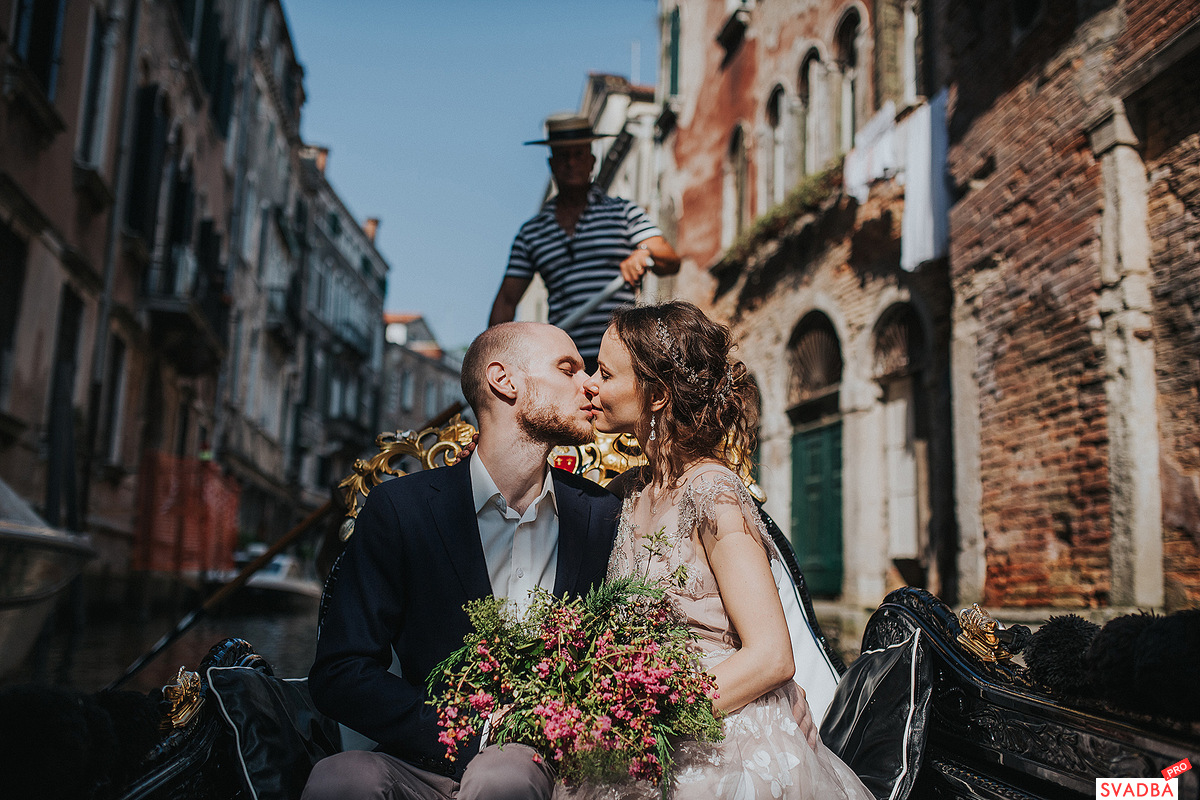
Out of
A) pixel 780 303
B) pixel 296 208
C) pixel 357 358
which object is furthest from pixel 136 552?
pixel 357 358

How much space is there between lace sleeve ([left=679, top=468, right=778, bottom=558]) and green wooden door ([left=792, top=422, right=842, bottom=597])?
8377mm

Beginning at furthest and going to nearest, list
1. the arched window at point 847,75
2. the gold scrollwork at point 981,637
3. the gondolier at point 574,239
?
the arched window at point 847,75 → the gondolier at point 574,239 → the gold scrollwork at point 981,637

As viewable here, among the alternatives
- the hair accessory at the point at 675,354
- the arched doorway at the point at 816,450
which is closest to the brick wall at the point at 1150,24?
the arched doorway at the point at 816,450

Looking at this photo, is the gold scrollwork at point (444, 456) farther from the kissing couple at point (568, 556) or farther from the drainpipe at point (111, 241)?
the drainpipe at point (111, 241)

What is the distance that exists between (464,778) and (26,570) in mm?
4441

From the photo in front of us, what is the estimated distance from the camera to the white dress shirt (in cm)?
203

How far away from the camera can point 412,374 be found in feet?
168

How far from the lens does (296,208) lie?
28.5 metres

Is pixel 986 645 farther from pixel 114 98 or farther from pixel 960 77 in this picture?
pixel 114 98

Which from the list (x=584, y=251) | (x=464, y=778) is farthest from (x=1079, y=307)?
(x=464, y=778)

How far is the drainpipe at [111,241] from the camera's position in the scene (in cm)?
1043

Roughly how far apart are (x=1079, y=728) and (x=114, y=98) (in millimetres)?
11779

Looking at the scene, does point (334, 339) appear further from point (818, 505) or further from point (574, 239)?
point (574, 239)

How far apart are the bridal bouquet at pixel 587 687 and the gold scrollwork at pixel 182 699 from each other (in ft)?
1.58
